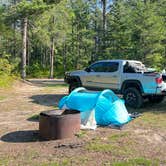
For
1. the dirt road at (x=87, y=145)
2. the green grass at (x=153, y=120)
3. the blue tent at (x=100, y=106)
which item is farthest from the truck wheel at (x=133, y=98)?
the blue tent at (x=100, y=106)

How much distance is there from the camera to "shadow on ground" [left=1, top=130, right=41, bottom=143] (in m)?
7.33

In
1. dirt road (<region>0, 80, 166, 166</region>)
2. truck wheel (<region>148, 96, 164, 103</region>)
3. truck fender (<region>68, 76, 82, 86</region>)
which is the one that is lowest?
dirt road (<region>0, 80, 166, 166</region>)

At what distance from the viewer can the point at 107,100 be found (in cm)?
916

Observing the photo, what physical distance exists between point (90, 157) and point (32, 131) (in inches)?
95.8

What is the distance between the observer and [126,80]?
1227 centimetres

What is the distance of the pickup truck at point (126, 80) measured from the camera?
1158cm

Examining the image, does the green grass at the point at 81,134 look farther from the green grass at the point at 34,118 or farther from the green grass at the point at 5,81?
the green grass at the point at 5,81

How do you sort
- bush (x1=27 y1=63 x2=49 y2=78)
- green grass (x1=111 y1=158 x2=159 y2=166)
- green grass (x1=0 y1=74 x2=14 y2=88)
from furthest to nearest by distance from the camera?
bush (x1=27 y1=63 x2=49 y2=78)
green grass (x1=0 y1=74 x2=14 y2=88)
green grass (x1=111 y1=158 x2=159 y2=166)

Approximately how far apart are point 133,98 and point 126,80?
0.72 metres

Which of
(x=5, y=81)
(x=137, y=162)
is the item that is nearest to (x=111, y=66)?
(x=137, y=162)

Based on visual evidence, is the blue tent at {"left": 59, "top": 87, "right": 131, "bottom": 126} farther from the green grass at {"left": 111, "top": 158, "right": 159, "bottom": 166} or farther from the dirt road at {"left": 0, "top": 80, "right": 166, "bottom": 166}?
the green grass at {"left": 111, "top": 158, "right": 159, "bottom": 166}

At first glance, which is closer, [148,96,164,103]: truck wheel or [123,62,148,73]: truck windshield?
[123,62,148,73]: truck windshield

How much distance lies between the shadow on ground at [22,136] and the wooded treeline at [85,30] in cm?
1370

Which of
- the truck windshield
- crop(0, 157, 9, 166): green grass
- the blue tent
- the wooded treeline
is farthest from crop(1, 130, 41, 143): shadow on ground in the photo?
the wooded treeline
